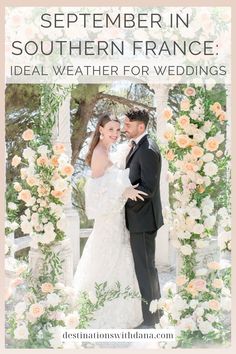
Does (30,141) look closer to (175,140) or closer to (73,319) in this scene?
(175,140)

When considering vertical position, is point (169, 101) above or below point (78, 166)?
above

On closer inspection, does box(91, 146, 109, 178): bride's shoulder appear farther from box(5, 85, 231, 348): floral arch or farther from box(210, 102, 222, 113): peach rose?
box(210, 102, 222, 113): peach rose

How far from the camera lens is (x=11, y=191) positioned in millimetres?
4602

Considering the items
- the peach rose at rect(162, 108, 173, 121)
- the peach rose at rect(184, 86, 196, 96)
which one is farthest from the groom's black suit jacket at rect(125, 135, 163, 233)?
the peach rose at rect(184, 86, 196, 96)

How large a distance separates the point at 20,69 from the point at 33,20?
38 centimetres

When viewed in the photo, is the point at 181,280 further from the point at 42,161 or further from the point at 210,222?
the point at 42,161

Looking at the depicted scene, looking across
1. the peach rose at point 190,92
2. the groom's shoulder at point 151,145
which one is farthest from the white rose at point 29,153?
the peach rose at point 190,92

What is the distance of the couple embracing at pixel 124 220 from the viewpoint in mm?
4570

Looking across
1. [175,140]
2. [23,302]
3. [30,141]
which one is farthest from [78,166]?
[23,302]

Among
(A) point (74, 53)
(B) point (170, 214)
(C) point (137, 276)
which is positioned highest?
(A) point (74, 53)

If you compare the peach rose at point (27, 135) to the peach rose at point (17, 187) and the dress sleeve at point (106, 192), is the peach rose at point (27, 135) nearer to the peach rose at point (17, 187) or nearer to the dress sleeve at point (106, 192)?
the peach rose at point (17, 187)

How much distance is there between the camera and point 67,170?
4.55 m

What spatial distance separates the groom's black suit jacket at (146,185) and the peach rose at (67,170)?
43cm

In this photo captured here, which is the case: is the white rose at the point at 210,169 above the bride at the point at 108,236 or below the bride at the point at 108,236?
above
